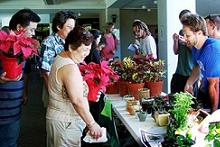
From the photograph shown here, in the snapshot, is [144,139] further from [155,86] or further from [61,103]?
[155,86]

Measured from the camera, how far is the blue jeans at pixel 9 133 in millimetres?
2324

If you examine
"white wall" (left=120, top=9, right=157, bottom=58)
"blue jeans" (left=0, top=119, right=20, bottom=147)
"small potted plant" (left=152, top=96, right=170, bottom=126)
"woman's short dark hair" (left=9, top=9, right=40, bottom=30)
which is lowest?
"blue jeans" (left=0, top=119, right=20, bottom=147)

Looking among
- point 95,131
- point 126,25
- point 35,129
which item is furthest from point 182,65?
point 126,25

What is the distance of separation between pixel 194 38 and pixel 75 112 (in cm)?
91

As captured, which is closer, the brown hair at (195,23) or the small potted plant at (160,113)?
the small potted plant at (160,113)

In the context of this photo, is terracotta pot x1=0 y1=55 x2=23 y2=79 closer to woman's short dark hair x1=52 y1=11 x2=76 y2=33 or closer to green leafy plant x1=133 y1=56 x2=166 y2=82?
woman's short dark hair x1=52 y1=11 x2=76 y2=33


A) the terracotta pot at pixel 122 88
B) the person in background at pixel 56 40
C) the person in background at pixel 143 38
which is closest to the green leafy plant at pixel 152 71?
the terracotta pot at pixel 122 88

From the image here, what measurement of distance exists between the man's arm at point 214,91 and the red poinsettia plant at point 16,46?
1132 millimetres

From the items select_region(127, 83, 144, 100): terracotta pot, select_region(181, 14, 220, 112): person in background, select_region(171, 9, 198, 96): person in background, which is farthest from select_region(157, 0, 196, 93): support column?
select_region(181, 14, 220, 112): person in background

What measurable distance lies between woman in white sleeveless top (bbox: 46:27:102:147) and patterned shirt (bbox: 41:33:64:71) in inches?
35.3

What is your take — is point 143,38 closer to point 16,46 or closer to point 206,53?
point 206,53

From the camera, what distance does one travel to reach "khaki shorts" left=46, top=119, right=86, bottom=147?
6.60 feet

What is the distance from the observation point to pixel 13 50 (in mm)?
1920

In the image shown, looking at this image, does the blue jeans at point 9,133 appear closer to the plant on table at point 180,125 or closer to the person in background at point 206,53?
the plant on table at point 180,125
